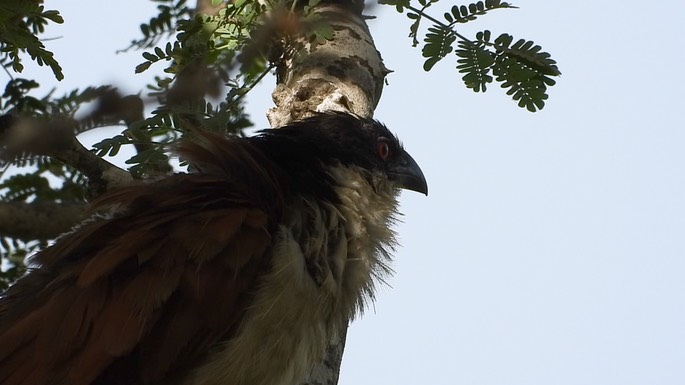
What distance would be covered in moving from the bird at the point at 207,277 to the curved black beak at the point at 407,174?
0.46 meters

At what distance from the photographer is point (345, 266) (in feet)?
11.7

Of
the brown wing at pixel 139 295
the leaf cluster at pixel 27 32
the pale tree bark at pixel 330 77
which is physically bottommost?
the brown wing at pixel 139 295

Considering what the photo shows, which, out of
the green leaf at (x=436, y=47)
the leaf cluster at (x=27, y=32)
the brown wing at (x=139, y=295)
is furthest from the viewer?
the green leaf at (x=436, y=47)

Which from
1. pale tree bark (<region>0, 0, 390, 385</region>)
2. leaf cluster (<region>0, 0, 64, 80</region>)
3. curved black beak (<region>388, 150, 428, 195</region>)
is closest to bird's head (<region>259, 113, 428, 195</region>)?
curved black beak (<region>388, 150, 428, 195</region>)

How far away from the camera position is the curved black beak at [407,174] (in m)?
4.23

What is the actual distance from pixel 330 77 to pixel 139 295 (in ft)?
4.74

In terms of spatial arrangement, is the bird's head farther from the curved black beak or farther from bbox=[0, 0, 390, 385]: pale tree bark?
bbox=[0, 0, 390, 385]: pale tree bark

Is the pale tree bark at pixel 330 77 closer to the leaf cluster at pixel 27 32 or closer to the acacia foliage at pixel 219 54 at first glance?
the acacia foliage at pixel 219 54

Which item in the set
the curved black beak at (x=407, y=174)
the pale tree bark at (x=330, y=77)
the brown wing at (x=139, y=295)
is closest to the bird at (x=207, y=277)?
the brown wing at (x=139, y=295)

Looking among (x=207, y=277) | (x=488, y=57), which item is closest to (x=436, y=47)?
(x=488, y=57)

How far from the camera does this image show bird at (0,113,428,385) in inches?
118

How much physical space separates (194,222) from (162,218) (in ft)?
0.38

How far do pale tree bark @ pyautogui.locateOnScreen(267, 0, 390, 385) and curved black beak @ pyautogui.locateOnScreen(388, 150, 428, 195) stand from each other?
245 mm

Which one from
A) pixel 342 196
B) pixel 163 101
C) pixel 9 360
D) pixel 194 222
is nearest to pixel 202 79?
pixel 163 101
